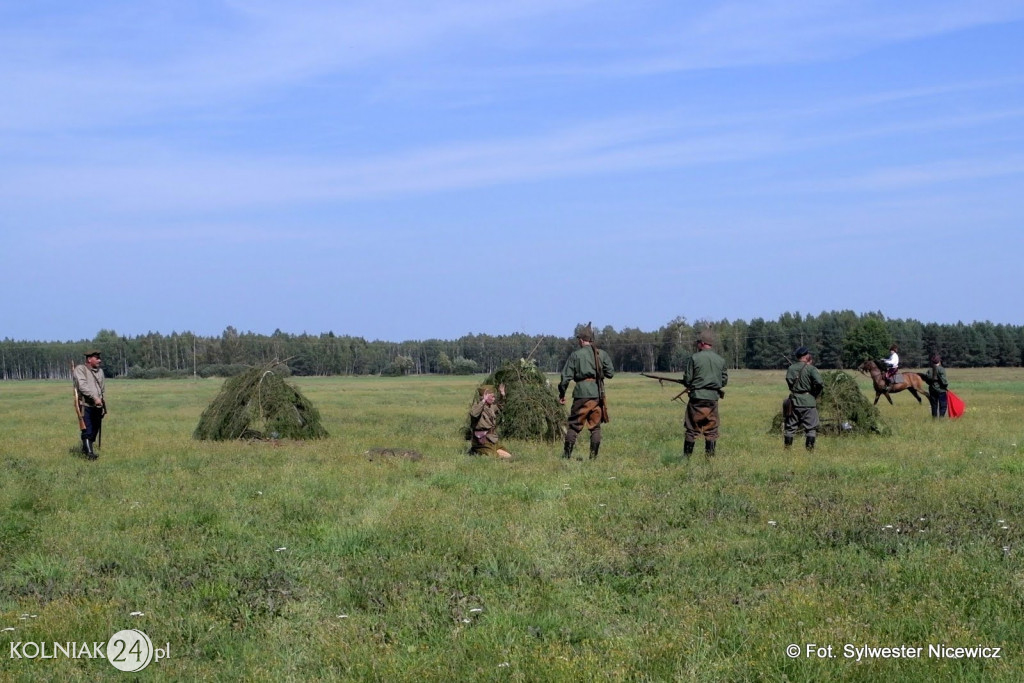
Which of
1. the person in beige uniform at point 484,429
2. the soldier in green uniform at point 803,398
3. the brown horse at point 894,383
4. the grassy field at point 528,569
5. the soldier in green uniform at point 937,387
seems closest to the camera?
the grassy field at point 528,569

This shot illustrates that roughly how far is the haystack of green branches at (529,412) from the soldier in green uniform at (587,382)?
4.04m

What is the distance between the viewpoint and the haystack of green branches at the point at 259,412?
20.2m

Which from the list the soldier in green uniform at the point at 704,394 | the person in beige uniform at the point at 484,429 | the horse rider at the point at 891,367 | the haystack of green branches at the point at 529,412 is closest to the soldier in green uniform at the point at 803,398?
the soldier in green uniform at the point at 704,394

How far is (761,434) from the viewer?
66.8 ft

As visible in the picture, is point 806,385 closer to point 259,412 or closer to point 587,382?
point 587,382

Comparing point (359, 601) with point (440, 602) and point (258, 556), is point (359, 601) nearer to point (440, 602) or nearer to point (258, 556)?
point (440, 602)

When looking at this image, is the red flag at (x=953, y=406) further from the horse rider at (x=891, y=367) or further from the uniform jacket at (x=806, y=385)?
the uniform jacket at (x=806, y=385)

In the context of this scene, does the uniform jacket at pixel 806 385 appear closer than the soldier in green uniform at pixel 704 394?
No

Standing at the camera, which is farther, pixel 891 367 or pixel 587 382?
pixel 891 367

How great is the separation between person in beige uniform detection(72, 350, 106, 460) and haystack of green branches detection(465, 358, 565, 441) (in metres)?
6.85

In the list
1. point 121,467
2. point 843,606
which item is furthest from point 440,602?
point 121,467

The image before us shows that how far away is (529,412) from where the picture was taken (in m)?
19.6

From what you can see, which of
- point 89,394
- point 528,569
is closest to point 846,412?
point 528,569

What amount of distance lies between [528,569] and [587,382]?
7.57 m
